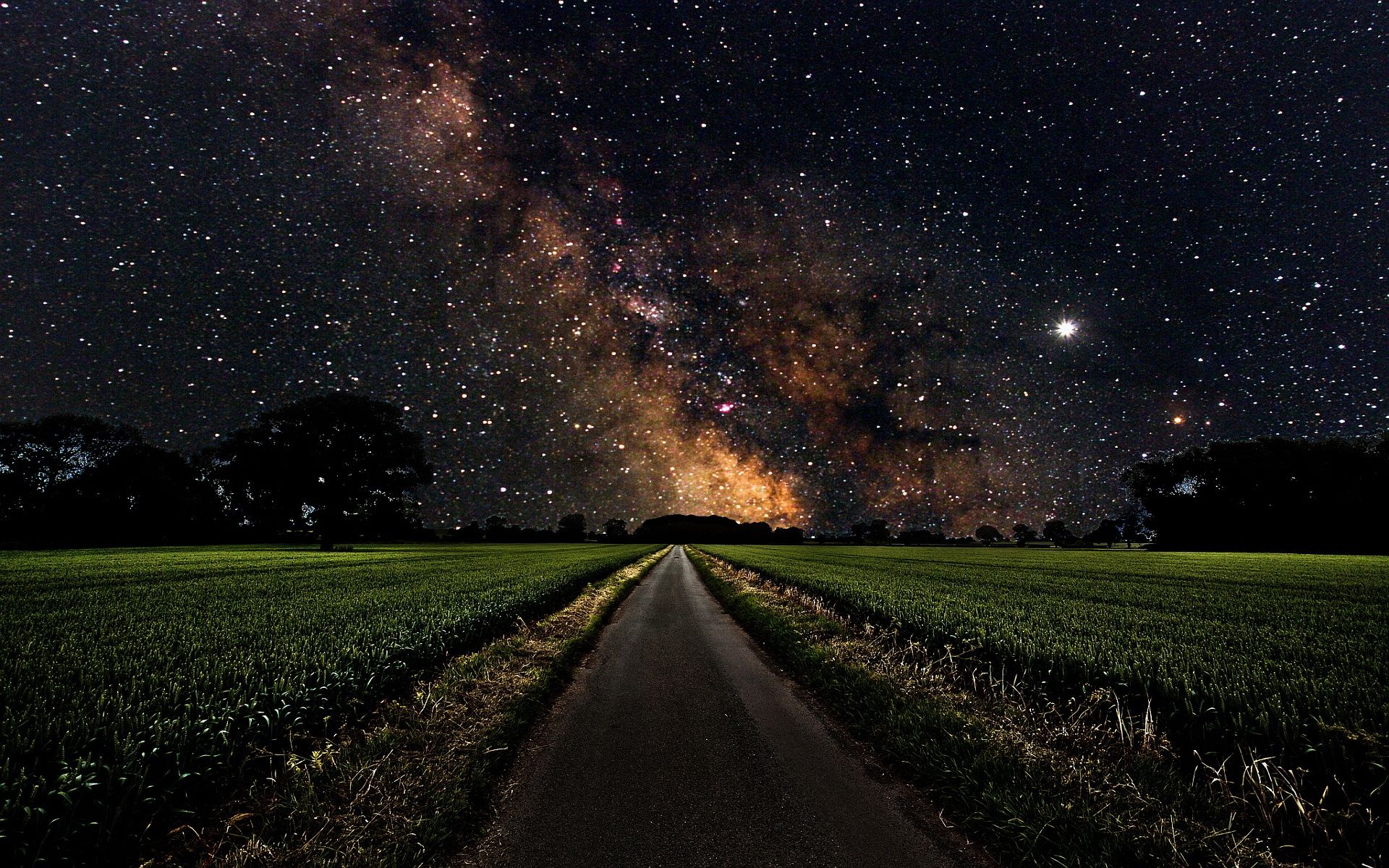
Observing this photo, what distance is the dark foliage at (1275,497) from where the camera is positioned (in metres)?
72.7

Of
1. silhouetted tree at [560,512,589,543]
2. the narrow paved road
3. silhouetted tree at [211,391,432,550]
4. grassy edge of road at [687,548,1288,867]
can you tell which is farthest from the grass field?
silhouetted tree at [560,512,589,543]

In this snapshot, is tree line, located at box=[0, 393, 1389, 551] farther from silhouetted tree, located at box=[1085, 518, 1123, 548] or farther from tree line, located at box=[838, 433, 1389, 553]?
silhouetted tree, located at box=[1085, 518, 1123, 548]

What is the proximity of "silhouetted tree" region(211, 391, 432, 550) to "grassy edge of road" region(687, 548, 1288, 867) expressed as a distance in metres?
62.1

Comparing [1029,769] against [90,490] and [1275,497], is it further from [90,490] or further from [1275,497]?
[1275,497]

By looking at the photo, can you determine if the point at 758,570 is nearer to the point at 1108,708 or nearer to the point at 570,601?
the point at 570,601

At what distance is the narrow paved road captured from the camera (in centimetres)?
372

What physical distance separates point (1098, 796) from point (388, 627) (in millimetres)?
10121

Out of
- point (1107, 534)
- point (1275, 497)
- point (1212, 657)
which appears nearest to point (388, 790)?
point (1212, 657)

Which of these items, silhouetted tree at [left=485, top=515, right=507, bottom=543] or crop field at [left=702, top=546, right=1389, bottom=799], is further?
silhouetted tree at [left=485, top=515, right=507, bottom=543]

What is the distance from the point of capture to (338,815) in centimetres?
390

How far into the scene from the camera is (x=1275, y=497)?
82.6 m

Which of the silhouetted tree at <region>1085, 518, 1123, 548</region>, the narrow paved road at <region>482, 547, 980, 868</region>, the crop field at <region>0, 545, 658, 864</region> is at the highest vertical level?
the crop field at <region>0, 545, 658, 864</region>

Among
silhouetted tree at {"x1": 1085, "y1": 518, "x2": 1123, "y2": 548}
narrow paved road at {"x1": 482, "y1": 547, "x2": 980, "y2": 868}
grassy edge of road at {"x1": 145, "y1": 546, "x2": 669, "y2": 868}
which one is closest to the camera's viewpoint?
grassy edge of road at {"x1": 145, "y1": 546, "x2": 669, "y2": 868}

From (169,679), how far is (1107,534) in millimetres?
214453
